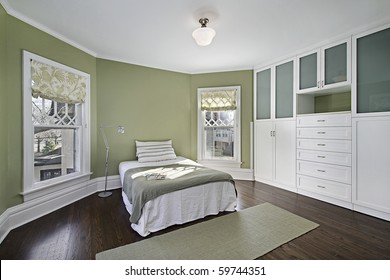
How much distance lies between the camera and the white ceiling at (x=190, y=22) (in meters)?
2.03

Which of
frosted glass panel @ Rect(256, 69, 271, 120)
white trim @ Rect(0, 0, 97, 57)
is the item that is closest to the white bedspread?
frosted glass panel @ Rect(256, 69, 271, 120)

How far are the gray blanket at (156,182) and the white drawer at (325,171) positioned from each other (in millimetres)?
1541

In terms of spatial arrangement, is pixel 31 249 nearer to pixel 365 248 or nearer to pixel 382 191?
pixel 365 248

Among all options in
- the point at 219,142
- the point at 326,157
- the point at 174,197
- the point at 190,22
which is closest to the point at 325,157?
the point at 326,157

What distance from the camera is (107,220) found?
236 cm

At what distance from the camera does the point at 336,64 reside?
2.75 m

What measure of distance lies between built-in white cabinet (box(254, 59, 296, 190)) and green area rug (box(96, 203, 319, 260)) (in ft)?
4.19

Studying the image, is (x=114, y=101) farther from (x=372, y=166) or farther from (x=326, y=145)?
(x=372, y=166)

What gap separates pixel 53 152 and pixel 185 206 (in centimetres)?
214

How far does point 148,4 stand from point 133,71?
6.16 feet

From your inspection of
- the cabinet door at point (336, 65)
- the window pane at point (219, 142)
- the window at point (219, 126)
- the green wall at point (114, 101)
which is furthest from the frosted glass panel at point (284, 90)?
the window pane at point (219, 142)

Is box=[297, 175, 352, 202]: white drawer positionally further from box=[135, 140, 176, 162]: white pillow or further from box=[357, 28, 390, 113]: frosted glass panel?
box=[135, 140, 176, 162]: white pillow

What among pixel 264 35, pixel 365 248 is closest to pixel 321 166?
pixel 365 248

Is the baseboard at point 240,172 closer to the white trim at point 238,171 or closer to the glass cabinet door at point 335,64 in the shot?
the white trim at point 238,171
